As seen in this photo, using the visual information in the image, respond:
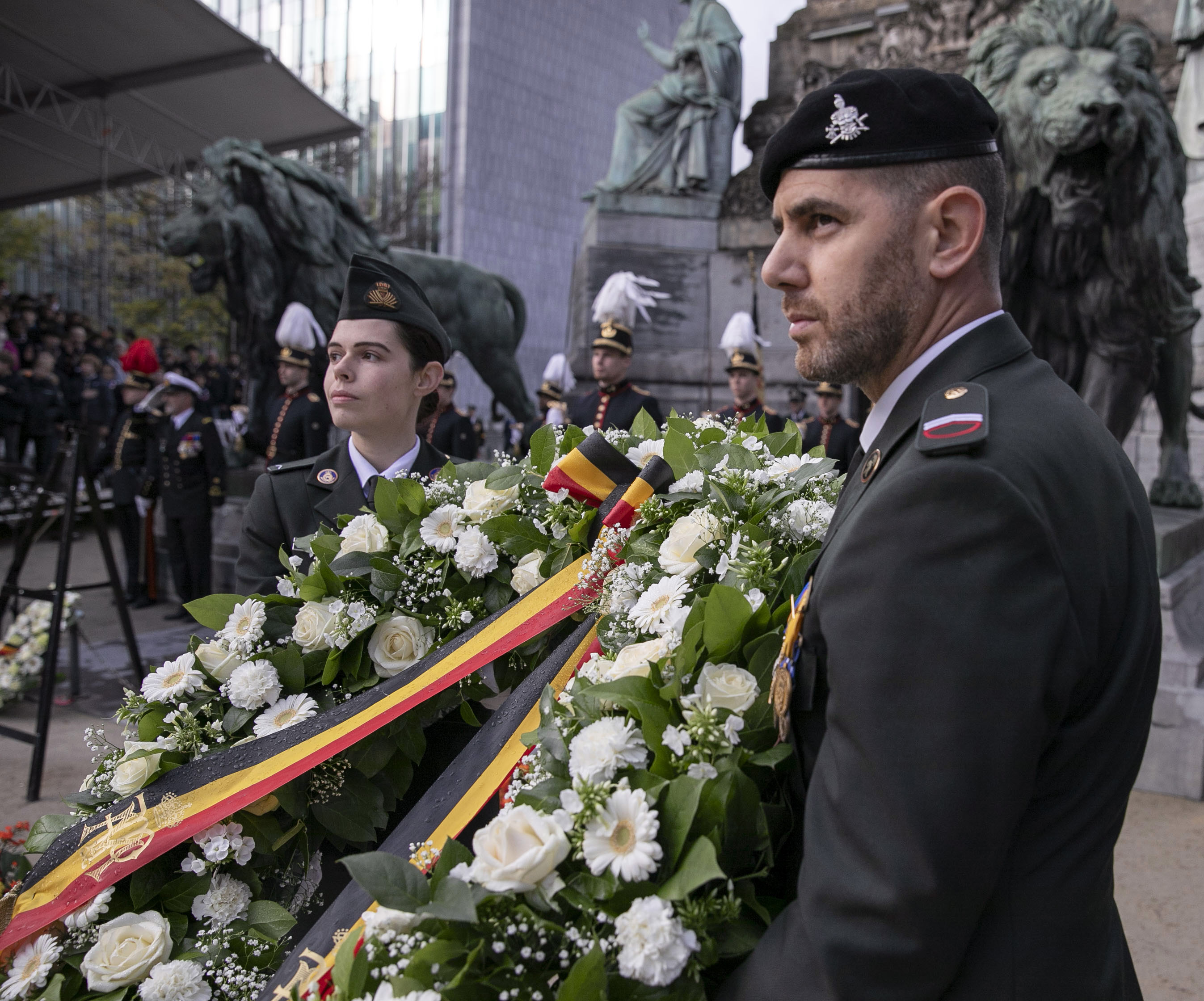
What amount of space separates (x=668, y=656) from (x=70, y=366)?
15810 mm

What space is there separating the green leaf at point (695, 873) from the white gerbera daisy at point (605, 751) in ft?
0.51

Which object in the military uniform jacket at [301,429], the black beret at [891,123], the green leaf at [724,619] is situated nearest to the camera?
the black beret at [891,123]

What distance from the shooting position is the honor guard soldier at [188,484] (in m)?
7.93

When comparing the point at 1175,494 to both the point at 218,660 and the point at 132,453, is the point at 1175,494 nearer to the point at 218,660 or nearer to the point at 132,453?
the point at 218,660

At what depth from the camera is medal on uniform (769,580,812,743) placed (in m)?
1.12

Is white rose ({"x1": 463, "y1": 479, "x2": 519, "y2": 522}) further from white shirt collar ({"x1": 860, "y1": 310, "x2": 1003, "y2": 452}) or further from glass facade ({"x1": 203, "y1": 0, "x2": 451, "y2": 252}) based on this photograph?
glass facade ({"x1": 203, "y1": 0, "x2": 451, "y2": 252})

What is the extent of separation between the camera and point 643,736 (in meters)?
1.23

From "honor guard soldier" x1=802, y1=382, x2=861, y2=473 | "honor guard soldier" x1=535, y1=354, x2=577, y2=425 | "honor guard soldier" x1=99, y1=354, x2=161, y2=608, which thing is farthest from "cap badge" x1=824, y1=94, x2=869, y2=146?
"honor guard soldier" x1=535, y1=354, x2=577, y2=425

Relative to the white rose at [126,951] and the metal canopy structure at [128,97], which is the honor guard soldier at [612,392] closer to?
the white rose at [126,951]

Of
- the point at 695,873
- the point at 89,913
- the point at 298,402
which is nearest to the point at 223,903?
the point at 89,913

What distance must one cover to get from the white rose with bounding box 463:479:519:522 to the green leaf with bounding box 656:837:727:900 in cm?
97

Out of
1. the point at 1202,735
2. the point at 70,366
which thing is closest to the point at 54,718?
the point at 1202,735

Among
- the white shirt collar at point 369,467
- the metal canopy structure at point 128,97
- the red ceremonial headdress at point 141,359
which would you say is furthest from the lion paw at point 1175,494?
the metal canopy structure at point 128,97

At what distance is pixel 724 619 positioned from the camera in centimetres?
129
